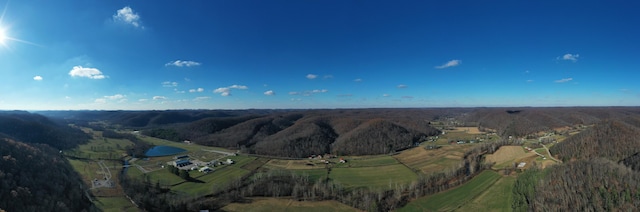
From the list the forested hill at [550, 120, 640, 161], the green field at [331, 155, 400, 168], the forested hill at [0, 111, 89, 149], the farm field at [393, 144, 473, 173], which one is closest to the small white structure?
the green field at [331, 155, 400, 168]

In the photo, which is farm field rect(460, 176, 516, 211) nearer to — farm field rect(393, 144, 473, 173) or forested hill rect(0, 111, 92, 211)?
farm field rect(393, 144, 473, 173)

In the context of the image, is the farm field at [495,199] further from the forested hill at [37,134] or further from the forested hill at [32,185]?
the forested hill at [37,134]

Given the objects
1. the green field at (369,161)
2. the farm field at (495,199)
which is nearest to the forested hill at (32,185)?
the green field at (369,161)

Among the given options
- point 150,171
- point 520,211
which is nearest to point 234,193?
point 150,171

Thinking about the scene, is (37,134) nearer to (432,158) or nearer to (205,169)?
(205,169)

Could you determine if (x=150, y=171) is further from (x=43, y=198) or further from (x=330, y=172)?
(x=330, y=172)
